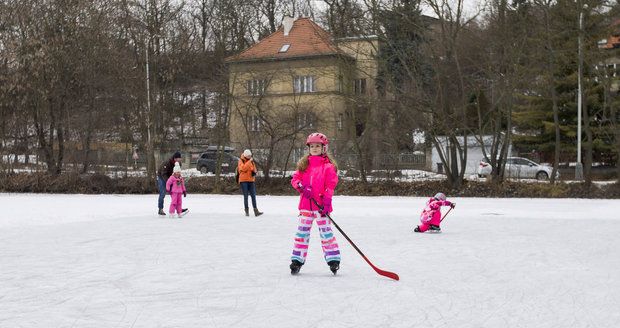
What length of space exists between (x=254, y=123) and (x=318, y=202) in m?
22.2

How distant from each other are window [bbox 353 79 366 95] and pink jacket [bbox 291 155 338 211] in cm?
1907

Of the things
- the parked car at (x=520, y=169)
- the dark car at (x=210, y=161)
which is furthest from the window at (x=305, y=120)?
the parked car at (x=520, y=169)

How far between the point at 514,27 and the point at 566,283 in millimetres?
18881

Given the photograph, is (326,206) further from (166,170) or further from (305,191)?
(166,170)

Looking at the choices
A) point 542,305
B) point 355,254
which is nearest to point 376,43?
point 355,254

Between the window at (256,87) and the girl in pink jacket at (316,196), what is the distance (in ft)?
74.7

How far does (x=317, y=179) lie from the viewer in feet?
26.9

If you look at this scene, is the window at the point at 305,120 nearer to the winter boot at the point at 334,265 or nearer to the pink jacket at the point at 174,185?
the pink jacket at the point at 174,185

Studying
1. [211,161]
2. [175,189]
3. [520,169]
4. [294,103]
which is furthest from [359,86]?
[175,189]

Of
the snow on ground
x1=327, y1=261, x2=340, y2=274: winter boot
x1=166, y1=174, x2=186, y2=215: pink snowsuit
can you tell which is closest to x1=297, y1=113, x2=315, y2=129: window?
x1=166, y1=174, x2=186, y2=215: pink snowsuit

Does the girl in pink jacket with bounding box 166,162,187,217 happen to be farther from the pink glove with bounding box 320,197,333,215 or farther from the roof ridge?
the roof ridge

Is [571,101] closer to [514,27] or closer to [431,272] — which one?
[514,27]

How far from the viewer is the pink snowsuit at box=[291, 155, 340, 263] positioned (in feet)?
26.7

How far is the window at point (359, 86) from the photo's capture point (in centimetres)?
2751
